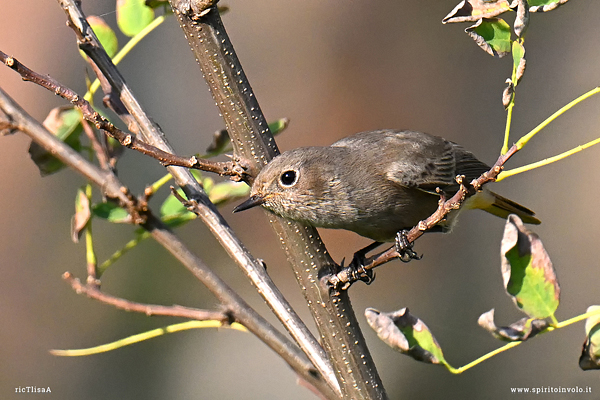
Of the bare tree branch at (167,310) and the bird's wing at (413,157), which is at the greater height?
the bird's wing at (413,157)

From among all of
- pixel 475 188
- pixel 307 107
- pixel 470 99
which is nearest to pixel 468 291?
pixel 470 99

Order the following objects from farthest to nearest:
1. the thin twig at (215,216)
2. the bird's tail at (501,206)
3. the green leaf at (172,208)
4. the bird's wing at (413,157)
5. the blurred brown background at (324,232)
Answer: the blurred brown background at (324,232)
the bird's tail at (501,206)
the bird's wing at (413,157)
the green leaf at (172,208)
the thin twig at (215,216)

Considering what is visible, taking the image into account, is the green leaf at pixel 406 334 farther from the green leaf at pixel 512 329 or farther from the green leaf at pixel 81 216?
the green leaf at pixel 81 216

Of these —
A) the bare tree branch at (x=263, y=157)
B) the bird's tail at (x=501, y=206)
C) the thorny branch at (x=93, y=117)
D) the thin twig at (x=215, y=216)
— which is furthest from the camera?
the bird's tail at (x=501, y=206)

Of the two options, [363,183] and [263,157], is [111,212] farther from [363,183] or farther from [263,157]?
[363,183]

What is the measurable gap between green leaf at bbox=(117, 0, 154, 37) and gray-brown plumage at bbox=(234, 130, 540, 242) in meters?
0.69

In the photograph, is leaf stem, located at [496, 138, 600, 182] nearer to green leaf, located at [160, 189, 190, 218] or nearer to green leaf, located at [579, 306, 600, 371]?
green leaf, located at [579, 306, 600, 371]

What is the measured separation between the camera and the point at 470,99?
240 inches

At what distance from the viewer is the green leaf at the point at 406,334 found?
160cm

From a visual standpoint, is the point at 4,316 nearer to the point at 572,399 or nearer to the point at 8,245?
the point at 8,245

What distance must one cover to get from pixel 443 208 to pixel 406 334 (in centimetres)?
37

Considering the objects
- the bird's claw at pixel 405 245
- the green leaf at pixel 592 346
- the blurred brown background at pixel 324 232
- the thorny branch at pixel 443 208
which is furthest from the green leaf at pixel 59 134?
the blurred brown background at pixel 324 232

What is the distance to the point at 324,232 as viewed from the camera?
5785 millimetres

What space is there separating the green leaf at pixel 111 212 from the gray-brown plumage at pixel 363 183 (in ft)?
1.31
